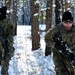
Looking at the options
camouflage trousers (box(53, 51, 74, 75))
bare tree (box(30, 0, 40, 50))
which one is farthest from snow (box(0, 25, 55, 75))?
camouflage trousers (box(53, 51, 74, 75))

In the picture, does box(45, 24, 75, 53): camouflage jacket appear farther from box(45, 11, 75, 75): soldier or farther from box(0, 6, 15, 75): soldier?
box(0, 6, 15, 75): soldier

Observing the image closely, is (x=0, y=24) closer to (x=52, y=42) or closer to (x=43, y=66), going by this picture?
(x=52, y=42)

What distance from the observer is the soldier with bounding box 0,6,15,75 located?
27.7 feet

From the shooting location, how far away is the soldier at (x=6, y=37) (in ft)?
27.7

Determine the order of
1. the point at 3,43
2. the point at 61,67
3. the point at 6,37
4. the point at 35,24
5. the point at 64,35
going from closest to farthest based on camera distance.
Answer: the point at 64,35 → the point at 61,67 → the point at 6,37 → the point at 3,43 → the point at 35,24

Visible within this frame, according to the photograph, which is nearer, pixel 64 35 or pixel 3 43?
pixel 64 35

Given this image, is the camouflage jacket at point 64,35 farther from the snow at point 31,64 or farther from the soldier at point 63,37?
the snow at point 31,64

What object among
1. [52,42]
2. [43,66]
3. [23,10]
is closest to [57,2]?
[43,66]

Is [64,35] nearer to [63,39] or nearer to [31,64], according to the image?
[63,39]

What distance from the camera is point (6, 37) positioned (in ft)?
27.9

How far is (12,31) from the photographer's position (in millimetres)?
8383

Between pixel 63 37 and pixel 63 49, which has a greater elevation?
pixel 63 37

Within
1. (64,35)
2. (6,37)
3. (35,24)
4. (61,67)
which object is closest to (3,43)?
(6,37)

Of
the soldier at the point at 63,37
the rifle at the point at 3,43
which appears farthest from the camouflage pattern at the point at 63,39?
the rifle at the point at 3,43
